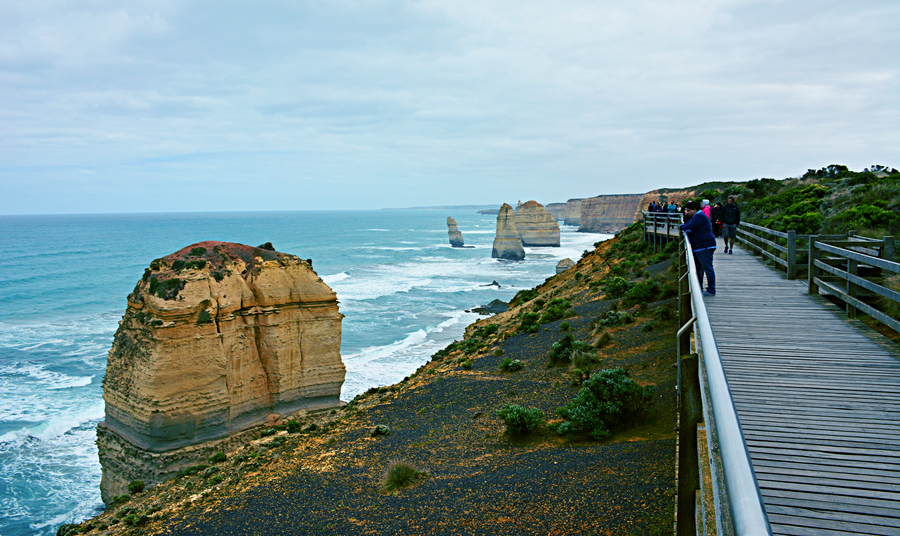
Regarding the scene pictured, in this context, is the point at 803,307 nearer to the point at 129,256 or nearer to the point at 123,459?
the point at 123,459

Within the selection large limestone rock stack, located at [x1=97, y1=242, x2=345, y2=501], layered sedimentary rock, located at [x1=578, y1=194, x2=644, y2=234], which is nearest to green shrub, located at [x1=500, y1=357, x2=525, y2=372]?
large limestone rock stack, located at [x1=97, y1=242, x2=345, y2=501]

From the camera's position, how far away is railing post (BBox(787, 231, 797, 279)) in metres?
10.7

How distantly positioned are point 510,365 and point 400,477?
807 centimetres

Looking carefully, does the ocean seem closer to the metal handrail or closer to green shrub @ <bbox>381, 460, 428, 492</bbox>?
green shrub @ <bbox>381, 460, 428, 492</bbox>

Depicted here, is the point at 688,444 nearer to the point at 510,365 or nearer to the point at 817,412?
the point at 817,412

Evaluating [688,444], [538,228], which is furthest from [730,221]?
[538,228]

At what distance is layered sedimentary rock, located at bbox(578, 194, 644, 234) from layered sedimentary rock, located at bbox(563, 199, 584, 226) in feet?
126

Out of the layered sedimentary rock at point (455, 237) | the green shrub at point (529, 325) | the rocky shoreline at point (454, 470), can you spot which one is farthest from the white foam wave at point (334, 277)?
the rocky shoreline at point (454, 470)

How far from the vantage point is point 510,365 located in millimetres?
17141

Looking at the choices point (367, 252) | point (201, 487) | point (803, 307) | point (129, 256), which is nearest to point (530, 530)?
point (803, 307)

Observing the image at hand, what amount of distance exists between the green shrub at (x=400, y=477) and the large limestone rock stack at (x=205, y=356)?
1022 cm

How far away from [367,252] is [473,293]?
51589 millimetres

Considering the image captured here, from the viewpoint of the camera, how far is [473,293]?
54.6 m

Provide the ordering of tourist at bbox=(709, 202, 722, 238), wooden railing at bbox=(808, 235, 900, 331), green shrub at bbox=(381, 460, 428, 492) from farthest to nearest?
tourist at bbox=(709, 202, 722, 238) < green shrub at bbox=(381, 460, 428, 492) < wooden railing at bbox=(808, 235, 900, 331)
